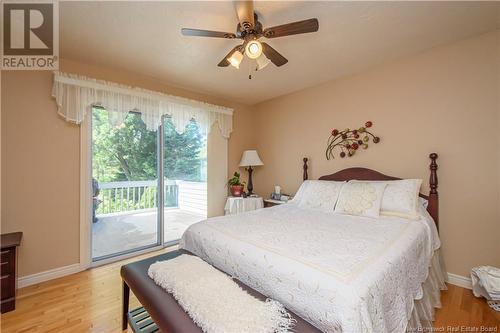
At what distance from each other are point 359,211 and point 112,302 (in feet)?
8.01

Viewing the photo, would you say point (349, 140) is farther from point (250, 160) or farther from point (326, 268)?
point (326, 268)

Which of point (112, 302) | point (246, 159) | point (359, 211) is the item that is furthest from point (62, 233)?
point (359, 211)

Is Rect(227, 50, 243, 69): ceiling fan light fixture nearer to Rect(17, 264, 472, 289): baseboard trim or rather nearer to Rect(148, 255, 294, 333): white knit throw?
Rect(148, 255, 294, 333): white knit throw

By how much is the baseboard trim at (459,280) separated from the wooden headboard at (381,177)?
1.61 ft

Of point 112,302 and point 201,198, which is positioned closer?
point 112,302

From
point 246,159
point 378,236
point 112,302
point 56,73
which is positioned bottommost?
point 112,302

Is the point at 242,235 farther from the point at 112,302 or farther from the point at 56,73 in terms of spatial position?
the point at 56,73

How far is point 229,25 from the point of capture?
6.39 ft

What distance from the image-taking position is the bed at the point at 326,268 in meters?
1.04

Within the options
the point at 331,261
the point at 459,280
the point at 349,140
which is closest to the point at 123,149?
the point at 331,261

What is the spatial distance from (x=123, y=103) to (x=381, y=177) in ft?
10.6

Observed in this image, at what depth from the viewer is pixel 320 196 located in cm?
261

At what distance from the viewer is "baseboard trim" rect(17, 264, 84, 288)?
2.25 meters

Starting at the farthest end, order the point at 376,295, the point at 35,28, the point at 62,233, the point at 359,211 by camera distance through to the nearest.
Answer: the point at 62,233 < the point at 359,211 < the point at 35,28 < the point at 376,295
